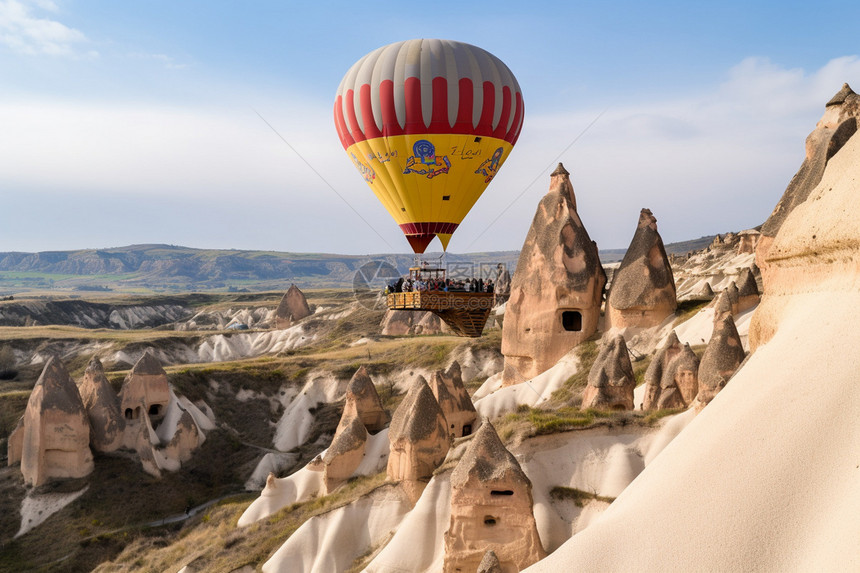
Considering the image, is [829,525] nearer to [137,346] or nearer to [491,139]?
[491,139]

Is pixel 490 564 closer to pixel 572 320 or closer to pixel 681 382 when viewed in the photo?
pixel 681 382

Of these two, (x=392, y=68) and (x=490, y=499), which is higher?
(x=392, y=68)

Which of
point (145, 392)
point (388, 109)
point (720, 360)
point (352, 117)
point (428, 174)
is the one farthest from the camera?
point (145, 392)

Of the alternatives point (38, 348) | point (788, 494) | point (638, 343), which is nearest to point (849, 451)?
point (788, 494)

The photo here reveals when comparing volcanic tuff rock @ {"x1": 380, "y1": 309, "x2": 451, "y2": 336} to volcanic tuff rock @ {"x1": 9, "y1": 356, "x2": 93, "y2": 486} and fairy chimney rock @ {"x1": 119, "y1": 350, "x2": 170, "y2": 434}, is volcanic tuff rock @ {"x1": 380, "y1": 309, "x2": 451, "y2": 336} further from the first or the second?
volcanic tuff rock @ {"x1": 9, "y1": 356, "x2": 93, "y2": 486}

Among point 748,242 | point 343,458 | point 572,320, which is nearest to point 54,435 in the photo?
point 343,458

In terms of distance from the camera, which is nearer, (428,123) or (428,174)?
(428,123)

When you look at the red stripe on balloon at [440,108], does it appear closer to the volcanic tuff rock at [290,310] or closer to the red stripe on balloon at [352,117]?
the red stripe on balloon at [352,117]
